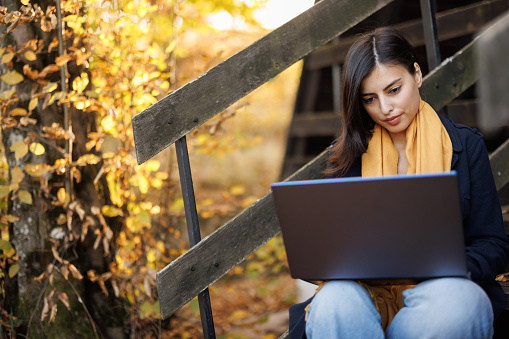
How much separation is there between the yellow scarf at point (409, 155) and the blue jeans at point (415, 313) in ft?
0.32

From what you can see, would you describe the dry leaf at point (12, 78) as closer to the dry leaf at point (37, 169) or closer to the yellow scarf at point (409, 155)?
the dry leaf at point (37, 169)

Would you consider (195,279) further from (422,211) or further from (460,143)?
(460,143)

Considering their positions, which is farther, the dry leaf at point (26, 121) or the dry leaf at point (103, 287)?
the dry leaf at point (103, 287)

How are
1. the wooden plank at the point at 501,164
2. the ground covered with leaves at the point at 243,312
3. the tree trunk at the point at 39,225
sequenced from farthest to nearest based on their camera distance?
the ground covered with leaves at the point at 243,312, the tree trunk at the point at 39,225, the wooden plank at the point at 501,164

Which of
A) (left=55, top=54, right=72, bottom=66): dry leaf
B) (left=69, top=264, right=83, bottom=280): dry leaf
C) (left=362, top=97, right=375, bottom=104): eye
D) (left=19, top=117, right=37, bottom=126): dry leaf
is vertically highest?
(left=55, top=54, right=72, bottom=66): dry leaf

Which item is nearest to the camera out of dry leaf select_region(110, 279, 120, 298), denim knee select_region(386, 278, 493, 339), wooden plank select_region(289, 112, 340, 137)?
denim knee select_region(386, 278, 493, 339)

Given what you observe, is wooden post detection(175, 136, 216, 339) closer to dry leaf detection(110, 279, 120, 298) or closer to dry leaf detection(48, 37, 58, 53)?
dry leaf detection(110, 279, 120, 298)

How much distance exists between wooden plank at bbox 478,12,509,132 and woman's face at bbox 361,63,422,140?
1.31 metres

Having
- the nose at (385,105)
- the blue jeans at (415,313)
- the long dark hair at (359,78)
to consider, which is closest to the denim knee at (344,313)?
the blue jeans at (415,313)

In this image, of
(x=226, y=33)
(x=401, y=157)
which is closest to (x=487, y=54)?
(x=401, y=157)

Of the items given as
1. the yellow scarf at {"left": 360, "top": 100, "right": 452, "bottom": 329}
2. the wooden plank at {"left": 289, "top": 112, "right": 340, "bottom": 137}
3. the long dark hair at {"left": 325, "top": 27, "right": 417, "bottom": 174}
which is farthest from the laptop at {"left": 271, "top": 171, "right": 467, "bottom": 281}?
the wooden plank at {"left": 289, "top": 112, "right": 340, "bottom": 137}

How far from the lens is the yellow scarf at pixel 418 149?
6.18 ft

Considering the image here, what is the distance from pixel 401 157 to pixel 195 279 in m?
0.89

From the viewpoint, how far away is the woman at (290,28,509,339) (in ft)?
5.13
